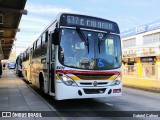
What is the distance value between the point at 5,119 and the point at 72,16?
14.2 feet

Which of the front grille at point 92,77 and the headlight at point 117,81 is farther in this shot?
the headlight at point 117,81

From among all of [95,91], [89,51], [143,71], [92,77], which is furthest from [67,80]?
[143,71]

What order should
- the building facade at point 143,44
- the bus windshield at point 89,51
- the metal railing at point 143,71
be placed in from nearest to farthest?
1. the bus windshield at point 89,51
2. the metal railing at point 143,71
3. the building facade at point 143,44

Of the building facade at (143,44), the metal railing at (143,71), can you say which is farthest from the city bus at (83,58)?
the building facade at (143,44)

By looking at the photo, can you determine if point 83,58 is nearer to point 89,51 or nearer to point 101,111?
point 89,51

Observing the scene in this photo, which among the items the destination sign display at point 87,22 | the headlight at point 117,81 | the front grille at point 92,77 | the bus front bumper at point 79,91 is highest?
the destination sign display at point 87,22

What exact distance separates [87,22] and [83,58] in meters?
1.42

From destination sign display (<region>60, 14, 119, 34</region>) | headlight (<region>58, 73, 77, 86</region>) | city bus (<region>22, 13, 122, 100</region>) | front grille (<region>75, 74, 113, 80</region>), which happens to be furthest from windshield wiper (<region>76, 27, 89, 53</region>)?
headlight (<region>58, 73, 77, 86</region>)

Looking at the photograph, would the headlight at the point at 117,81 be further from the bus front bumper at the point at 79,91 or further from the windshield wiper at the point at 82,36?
the windshield wiper at the point at 82,36

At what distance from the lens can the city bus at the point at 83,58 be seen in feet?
32.1

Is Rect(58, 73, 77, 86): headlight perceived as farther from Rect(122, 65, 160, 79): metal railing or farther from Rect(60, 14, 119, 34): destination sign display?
Rect(122, 65, 160, 79): metal railing

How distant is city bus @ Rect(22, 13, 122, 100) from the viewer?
977 centimetres

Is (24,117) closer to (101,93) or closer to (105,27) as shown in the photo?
(101,93)

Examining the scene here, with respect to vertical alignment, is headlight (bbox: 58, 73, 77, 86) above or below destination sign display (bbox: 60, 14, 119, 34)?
below
